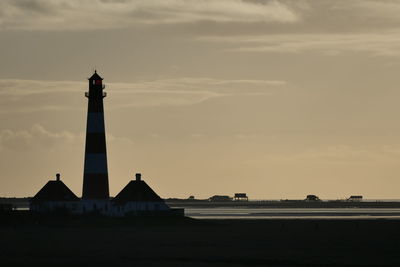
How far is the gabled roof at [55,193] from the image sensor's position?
110 meters

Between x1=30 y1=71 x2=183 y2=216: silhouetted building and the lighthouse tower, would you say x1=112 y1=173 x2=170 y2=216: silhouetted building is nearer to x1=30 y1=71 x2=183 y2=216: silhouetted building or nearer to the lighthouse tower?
x1=30 y1=71 x2=183 y2=216: silhouetted building

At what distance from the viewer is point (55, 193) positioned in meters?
111

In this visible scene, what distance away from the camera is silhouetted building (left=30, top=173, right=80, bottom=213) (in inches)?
4291

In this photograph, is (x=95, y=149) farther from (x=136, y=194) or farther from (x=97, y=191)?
(x=136, y=194)

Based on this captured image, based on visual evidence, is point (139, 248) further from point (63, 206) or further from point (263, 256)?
point (63, 206)

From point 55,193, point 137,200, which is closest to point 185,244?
point 137,200

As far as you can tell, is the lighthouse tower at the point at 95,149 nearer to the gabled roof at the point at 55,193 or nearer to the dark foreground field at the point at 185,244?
the dark foreground field at the point at 185,244

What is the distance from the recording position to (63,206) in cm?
10869

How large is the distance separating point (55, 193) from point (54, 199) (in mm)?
732

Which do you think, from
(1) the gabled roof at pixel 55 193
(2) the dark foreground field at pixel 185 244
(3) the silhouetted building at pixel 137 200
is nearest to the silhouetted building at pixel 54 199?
(1) the gabled roof at pixel 55 193

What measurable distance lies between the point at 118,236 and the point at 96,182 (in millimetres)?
22022

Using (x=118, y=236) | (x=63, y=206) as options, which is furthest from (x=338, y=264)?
(x=63, y=206)

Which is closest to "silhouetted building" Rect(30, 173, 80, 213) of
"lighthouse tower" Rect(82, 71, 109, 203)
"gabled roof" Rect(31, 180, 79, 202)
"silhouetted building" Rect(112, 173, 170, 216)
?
"gabled roof" Rect(31, 180, 79, 202)

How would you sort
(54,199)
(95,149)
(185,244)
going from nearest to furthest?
(185,244) < (95,149) < (54,199)
